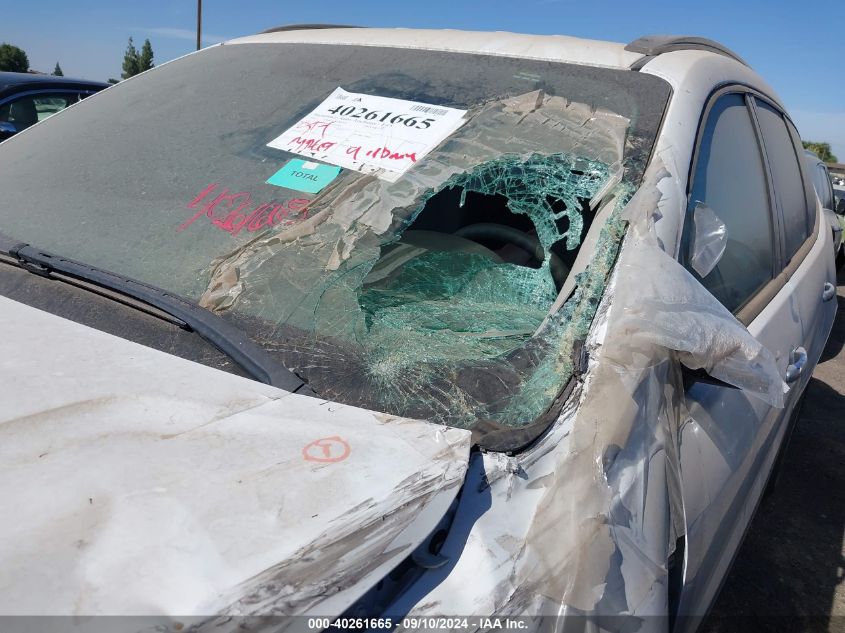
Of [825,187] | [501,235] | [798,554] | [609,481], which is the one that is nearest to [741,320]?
[501,235]

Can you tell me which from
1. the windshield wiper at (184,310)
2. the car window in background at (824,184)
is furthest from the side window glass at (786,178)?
the car window in background at (824,184)

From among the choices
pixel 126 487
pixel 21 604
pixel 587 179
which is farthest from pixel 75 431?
pixel 587 179

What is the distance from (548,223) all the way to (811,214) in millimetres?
1946

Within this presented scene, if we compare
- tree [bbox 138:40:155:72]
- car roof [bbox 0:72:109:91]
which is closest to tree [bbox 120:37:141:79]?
tree [bbox 138:40:155:72]

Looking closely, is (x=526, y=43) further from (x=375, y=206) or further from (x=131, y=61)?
(x=131, y=61)

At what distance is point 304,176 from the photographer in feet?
5.31

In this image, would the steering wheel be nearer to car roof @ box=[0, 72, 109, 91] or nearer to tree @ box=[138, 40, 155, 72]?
car roof @ box=[0, 72, 109, 91]

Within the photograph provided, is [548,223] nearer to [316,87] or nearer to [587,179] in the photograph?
[587,179]

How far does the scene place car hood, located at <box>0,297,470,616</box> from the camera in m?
0.75

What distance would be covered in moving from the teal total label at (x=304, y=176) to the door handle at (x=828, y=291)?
82.3 inches

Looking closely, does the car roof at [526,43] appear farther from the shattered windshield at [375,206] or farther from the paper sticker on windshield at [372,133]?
the paper sticker on windshield at [372,133]

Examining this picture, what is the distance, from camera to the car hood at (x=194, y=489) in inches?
29.6

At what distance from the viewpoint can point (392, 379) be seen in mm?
1183

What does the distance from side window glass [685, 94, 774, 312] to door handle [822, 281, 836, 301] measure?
2.18 ft
